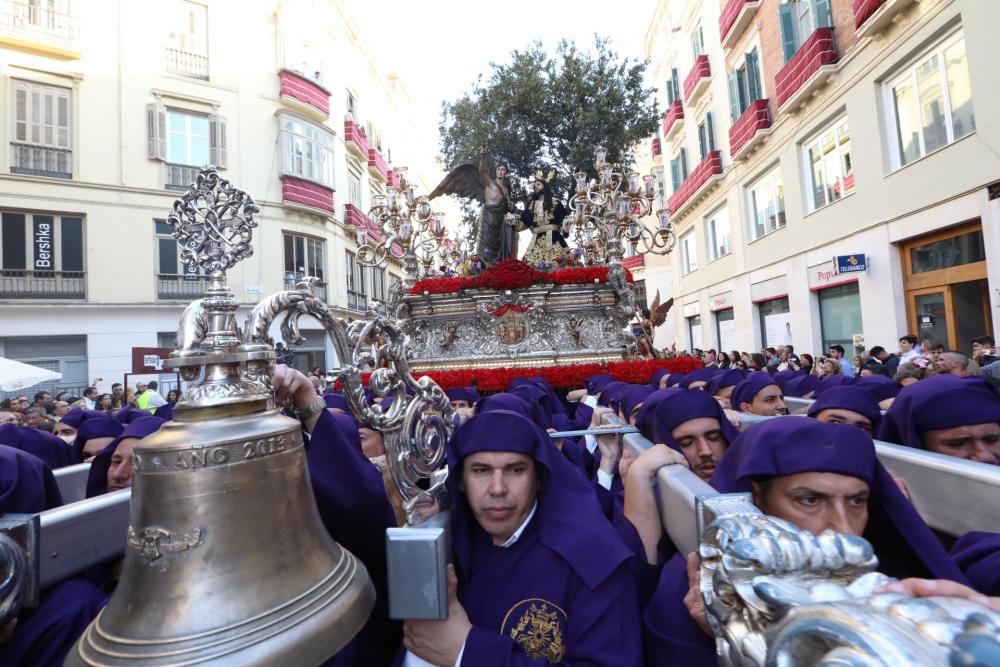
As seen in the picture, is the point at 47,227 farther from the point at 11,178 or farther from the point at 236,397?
the point at 236,397

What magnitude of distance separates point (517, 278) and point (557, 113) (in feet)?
38.6

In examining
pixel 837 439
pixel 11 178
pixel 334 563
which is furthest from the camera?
pixel 11 178

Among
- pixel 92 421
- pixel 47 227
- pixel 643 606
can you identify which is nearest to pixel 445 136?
pixel 47 227

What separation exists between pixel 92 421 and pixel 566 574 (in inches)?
159

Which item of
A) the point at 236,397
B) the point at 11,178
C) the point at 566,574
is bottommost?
the point at 566,574

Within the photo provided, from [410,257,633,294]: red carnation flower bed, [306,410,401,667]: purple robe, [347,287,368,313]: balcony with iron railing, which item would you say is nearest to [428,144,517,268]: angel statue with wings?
[410,257,633,294]: red carnation flower bed

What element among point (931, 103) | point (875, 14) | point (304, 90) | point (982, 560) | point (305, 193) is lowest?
point (982, 560)

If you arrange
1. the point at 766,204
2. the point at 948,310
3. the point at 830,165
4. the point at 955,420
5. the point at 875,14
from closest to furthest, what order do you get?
the point at 955,420 → the point at 948,310 → the point at 875,14 → the point at 830,165 → the point at 766,204

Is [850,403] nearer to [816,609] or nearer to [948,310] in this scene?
[816,609]

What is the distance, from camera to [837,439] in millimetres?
1768

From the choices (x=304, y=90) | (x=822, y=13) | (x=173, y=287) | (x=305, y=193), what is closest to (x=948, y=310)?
(x=822, y=13)

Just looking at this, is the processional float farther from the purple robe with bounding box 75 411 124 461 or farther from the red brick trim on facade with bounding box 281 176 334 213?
the red brick trim on facade with bounding box 281 176 334 213

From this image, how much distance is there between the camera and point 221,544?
89cm

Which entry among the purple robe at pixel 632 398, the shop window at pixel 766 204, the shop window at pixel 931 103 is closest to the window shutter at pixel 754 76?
the shop window at pixel 766 204
